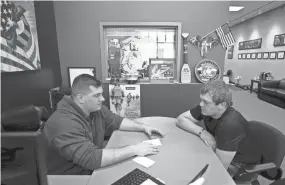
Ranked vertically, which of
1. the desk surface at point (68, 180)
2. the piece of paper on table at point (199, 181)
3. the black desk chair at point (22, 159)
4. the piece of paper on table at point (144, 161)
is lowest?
the desk surface at point (68, 180)

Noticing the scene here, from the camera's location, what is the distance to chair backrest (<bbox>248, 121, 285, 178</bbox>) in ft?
3.83

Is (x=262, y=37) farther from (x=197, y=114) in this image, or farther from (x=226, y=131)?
(x=226, y=131)

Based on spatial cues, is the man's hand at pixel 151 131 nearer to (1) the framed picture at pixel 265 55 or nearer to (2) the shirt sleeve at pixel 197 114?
(2) the shirt sleeve at pixel 197 114

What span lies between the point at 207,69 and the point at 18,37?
2.51 m

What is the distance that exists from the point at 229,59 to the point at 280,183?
31.7ft

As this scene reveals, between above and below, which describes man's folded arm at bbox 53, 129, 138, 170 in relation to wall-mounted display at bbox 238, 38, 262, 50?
below

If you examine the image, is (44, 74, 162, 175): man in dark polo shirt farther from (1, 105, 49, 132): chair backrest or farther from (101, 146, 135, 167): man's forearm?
(1, 105, 49, 132): chair backrest

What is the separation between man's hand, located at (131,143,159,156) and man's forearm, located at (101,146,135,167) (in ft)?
0.10

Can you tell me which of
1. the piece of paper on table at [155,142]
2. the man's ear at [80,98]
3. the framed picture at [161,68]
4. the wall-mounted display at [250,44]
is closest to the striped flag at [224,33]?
the framed picture at [161,68]

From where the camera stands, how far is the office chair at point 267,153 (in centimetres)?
112

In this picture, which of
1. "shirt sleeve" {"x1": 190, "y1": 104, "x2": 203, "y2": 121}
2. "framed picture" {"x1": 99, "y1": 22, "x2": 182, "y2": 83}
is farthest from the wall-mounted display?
"shirt sleeve" {"x1": 190, "y1": 104, "x2": 203, "y2": 121}

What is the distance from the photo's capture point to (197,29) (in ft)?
8.43

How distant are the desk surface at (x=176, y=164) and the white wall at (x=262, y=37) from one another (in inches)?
211

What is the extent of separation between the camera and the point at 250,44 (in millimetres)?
7145
